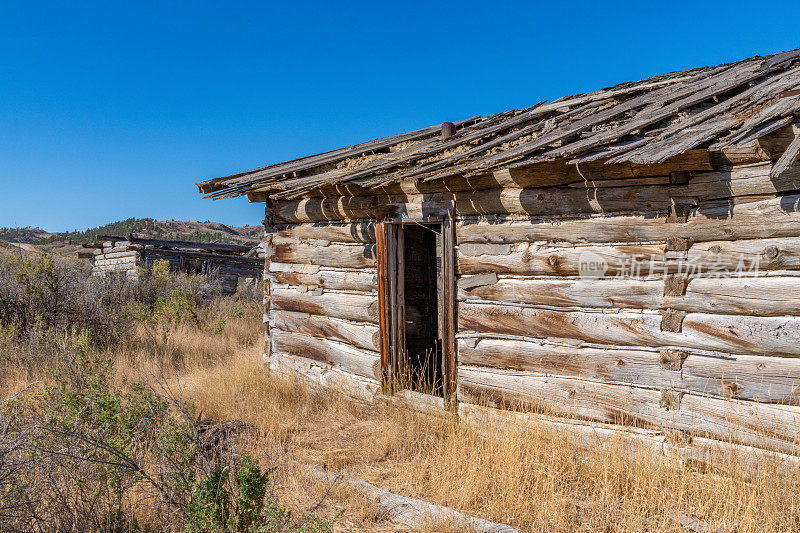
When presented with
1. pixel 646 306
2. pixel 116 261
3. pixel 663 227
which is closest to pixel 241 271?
pixel 116 261

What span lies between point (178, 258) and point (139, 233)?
32.5 m

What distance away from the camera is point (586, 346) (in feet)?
15.3

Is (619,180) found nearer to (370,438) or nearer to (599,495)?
(599,495)

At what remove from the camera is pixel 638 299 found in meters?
4.36

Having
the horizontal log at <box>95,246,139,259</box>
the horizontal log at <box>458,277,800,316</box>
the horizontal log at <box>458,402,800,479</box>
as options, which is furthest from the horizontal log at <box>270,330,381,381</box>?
the horizontal log at <box>95,246,139,259</box>

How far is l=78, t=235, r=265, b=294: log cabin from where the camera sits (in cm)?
1839

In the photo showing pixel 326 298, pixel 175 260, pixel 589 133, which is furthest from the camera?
pixel 175 260

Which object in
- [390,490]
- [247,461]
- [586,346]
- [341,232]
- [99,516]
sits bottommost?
Result: [390,490]

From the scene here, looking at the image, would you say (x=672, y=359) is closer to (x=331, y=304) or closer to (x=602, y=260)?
(x=602, y=260)

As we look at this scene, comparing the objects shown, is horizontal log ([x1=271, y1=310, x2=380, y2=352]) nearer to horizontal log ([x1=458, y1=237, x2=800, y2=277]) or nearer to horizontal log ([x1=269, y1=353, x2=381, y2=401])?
horizontal log ([x1=269, y1=353, x2=381, y2=401])

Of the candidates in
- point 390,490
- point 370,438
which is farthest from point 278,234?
point 390,490

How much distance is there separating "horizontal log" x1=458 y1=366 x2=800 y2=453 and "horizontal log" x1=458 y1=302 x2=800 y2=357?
37 centimetres

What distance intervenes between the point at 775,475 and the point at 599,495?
43.8 inches

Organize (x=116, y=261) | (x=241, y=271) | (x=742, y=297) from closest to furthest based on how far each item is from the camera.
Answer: (x=742, y=297), (x=116, y=261), (x=241, y=271)
